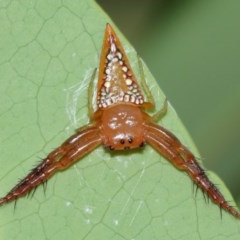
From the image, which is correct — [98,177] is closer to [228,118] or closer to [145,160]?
[145,160]

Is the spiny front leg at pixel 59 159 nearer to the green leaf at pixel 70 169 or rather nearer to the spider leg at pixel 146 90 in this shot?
the green leaf at pixel 70 169

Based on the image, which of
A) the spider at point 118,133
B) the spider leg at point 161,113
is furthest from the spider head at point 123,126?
the spider leg at point 161,113

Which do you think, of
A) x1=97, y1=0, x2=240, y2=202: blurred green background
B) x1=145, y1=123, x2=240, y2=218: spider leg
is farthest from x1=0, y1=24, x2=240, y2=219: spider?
x1=97, y1=0, x2=240, y2=202: blurred green background

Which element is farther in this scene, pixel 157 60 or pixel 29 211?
pixel 157 60

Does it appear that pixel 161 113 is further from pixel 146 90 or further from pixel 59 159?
pixel 59 159

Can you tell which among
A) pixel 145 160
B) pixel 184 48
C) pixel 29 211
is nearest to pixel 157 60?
pixel 184 48

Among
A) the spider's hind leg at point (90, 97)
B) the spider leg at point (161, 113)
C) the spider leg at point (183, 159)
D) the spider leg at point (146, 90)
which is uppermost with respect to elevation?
the spider's hind leg at point (90, 97)
